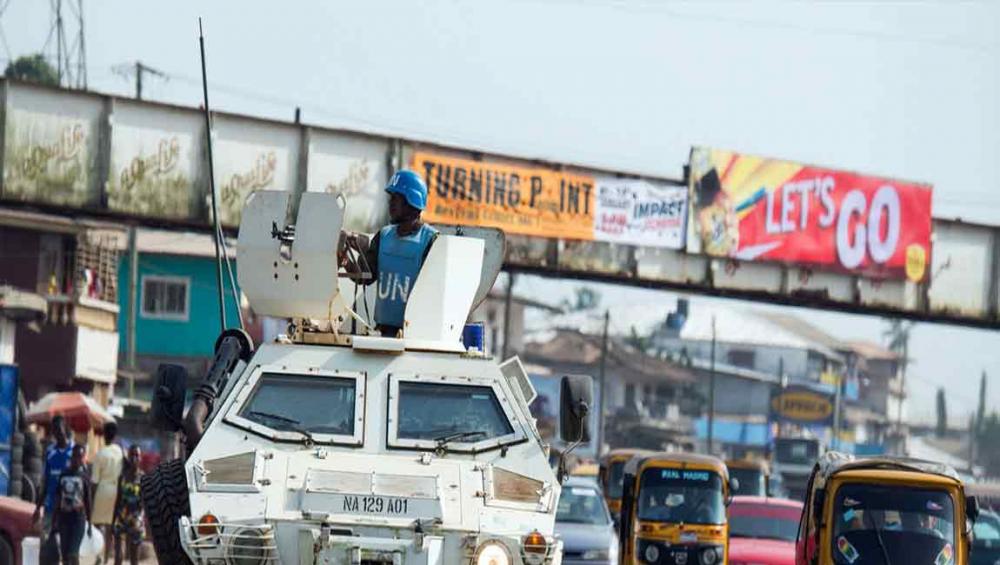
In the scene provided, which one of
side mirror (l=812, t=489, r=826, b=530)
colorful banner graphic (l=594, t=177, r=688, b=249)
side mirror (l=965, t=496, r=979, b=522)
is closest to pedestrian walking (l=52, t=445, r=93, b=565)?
side mirror (l=812, t=489, r=826, b=530)

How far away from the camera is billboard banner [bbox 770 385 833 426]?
10062 cm

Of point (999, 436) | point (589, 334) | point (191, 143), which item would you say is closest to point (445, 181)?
point (191, 143)

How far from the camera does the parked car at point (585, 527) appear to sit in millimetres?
24156

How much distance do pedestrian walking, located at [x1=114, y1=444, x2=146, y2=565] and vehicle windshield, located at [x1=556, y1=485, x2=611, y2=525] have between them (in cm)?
514

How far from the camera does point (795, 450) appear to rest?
79250 millimetres

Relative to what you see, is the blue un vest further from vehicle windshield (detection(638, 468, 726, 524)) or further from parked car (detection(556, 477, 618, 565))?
vehicle windshield (detection(638, 468, 726, 524))

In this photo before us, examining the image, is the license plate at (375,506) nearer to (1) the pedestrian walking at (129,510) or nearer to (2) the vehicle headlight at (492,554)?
(2) the vehicle headlight at (492,554)

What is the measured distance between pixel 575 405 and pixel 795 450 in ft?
224

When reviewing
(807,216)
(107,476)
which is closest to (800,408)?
(807,216)

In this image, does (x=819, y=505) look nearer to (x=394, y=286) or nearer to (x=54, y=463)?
(x=394, y=286)

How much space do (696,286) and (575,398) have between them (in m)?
27.0

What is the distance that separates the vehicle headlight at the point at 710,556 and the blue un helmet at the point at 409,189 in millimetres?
12270

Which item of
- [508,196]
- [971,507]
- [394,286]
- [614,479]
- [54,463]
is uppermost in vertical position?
[508,196]

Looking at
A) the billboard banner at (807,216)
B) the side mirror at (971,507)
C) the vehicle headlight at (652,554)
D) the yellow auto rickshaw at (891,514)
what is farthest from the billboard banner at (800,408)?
the side mirror at (971,507)
